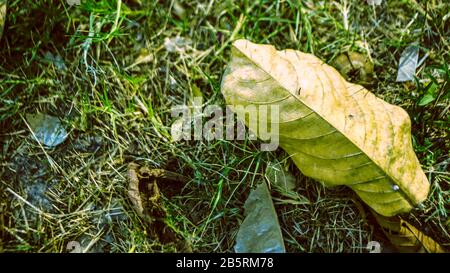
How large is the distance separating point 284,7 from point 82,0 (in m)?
1.01

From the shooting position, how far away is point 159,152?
2.41 metres

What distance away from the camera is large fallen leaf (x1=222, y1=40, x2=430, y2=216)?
2.04m

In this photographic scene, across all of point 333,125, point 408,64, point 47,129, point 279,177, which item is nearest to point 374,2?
point 408,64

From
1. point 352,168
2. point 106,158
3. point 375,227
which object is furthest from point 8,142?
point 375,227

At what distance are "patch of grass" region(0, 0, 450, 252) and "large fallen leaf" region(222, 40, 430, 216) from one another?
186 mm

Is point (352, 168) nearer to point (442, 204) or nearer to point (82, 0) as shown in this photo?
point (442, 204)

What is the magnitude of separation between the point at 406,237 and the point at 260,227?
0.64 metres

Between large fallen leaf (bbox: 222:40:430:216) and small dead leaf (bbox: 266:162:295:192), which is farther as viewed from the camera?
small dead leaf (bbox: 266:162:295:192)

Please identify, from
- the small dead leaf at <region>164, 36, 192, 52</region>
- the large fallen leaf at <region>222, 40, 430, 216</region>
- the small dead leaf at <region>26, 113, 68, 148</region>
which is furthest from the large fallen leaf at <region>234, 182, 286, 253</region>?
the small dead leaf at <region>26, 113, 68, 148</region>

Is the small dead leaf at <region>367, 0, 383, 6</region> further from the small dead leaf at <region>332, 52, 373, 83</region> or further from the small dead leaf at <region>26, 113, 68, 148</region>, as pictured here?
the small dead leaf at <region>26, 113, 68, 148</region>

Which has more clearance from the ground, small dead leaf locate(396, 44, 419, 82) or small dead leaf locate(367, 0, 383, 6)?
small dead leaf locate(367, 0, 383, 6)

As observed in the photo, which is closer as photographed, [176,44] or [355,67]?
[355,67]

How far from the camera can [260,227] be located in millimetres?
2250

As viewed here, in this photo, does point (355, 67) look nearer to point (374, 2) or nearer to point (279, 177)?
point (374, 2)
